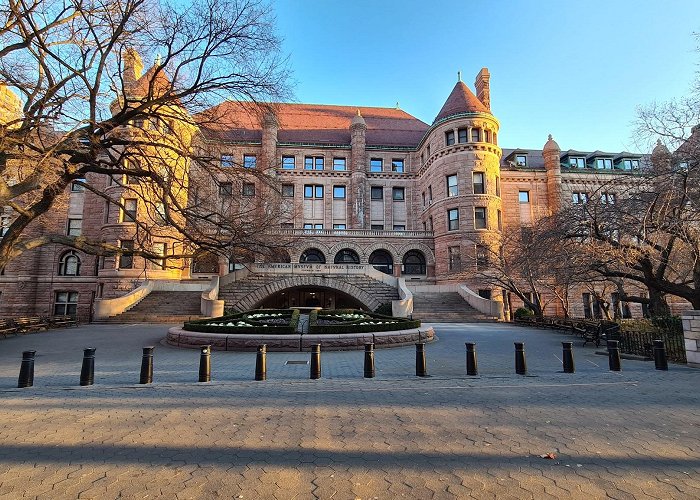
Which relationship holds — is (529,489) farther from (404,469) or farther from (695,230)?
(695,230)

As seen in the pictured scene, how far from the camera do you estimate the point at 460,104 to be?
117ft

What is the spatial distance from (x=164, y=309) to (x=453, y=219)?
84.9 feet

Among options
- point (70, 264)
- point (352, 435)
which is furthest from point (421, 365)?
point (70, 264)

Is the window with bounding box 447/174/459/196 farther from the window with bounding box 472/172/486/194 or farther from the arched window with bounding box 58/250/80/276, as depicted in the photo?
the arched window with bounding box 58/250/80/276

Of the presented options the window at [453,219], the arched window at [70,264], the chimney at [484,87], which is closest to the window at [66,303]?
the arched window at [70,264]

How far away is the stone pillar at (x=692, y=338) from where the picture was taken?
981cm

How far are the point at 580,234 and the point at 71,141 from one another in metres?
16.7

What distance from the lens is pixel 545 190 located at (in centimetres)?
4097

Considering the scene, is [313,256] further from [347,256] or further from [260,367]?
[260,367]

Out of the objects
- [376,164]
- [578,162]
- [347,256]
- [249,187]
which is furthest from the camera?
[578,162]

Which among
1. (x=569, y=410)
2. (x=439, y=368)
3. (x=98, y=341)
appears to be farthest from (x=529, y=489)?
(x=98, y=341)

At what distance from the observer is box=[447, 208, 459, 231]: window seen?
34.7 metres

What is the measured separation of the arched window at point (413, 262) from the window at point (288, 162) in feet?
53.3

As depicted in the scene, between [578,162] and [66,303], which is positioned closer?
[66,303]
